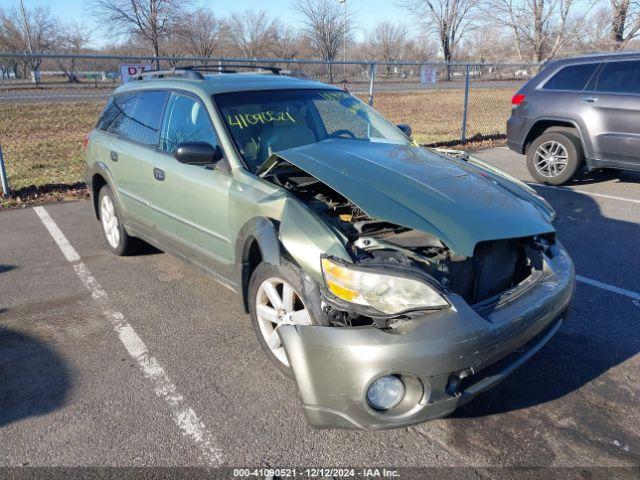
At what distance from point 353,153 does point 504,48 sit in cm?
2971

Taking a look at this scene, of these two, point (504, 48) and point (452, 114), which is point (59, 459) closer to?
point (452, 114)

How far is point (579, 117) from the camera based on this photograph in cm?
727

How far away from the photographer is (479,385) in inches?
93.1

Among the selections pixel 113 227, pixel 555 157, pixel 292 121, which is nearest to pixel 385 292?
pixel 292 121

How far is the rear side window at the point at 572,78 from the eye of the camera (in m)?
7.34

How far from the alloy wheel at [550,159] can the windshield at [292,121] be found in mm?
4364

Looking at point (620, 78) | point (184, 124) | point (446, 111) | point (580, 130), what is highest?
point (620, 78)

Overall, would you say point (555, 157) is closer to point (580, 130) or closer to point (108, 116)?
point (580, 130)

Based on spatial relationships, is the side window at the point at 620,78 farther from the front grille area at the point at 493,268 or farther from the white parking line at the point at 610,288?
the front grille area at the point at 493,268

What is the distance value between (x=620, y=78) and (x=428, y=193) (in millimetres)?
5849

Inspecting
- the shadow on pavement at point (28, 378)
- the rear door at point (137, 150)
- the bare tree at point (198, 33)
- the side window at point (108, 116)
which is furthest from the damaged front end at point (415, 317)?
the bare tree at point (198, 33)

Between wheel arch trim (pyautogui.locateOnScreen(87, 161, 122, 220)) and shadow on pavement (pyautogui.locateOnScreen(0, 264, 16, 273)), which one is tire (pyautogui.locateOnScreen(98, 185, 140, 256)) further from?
shadow on pavement (pyautogui.locateOnScreen(0, 264, 16, 273))

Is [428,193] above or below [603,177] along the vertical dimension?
above

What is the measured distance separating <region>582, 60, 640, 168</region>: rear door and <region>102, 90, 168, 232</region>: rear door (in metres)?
5.97
